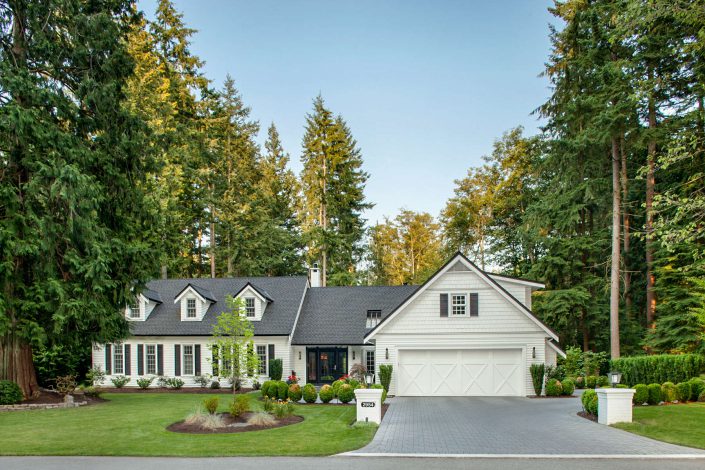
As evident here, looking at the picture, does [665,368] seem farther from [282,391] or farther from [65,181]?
[65,181]

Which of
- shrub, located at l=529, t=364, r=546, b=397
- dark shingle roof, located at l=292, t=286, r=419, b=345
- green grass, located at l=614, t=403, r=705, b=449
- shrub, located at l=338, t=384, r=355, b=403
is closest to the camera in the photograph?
green grass, located at l=614, t=403, r=705, b=449

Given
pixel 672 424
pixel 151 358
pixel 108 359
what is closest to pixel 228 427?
pixel 672 424

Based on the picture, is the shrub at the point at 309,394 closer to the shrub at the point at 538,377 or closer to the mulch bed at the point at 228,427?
the mulch bed at the point at 228,427

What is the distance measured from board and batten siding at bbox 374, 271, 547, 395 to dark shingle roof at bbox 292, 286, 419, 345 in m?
2.79

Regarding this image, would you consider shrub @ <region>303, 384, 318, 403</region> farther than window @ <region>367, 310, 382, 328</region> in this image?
No

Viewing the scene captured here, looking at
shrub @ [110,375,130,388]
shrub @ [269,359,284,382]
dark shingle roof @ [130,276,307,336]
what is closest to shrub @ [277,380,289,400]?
shrub @ [269,359,284,382]

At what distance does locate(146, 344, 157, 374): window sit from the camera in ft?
89.1

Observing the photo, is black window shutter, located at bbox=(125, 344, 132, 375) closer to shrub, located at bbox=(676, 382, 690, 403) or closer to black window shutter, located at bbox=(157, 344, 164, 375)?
black window shutter, located at bbox=(157, 344, 164, 375)

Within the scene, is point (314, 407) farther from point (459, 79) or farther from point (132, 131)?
point (459, 79)

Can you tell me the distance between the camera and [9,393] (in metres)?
17.9

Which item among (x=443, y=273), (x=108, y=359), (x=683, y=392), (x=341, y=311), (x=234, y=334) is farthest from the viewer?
(x=341, y=311)

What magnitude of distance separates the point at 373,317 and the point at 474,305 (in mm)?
6815

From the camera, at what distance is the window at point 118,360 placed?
27.2 m

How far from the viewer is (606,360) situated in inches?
1078
